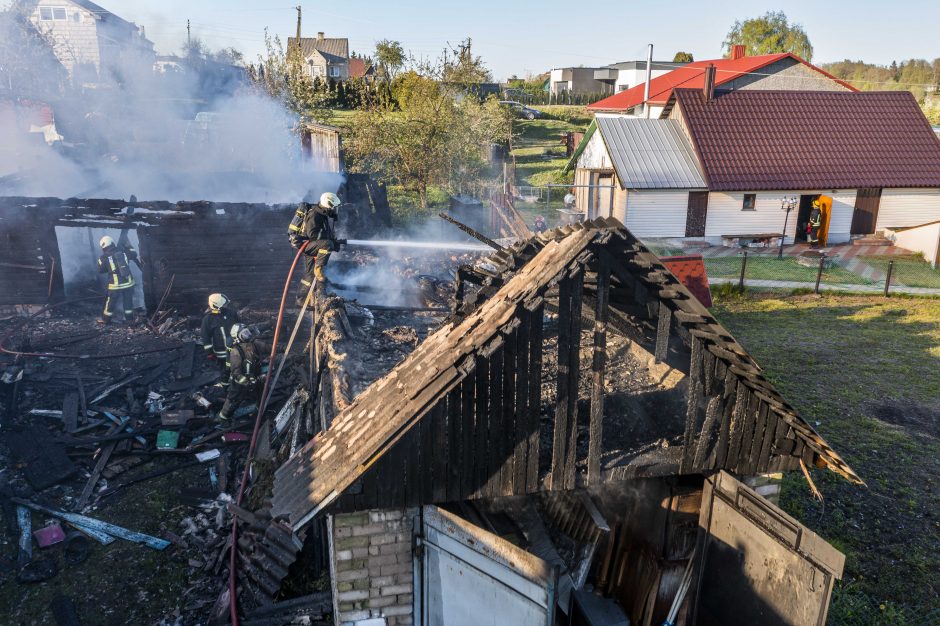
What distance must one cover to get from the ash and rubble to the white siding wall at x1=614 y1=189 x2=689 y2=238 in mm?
11247

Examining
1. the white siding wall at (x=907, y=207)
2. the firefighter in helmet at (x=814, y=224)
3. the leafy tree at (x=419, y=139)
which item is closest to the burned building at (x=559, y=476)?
the leafy tree at (x=419, y=139)

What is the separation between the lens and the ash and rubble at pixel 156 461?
667cm

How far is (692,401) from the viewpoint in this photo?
15.8 ft

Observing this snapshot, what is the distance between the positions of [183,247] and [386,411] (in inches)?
436

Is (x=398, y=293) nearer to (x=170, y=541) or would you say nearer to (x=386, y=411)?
(x=170, y=541)

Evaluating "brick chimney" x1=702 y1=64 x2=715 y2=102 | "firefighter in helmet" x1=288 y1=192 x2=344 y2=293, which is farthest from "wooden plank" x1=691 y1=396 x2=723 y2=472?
"brick chimney" x1=702 y1=64 x2=715 y2=102

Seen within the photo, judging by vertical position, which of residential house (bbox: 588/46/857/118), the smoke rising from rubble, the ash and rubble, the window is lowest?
the ash and rubble

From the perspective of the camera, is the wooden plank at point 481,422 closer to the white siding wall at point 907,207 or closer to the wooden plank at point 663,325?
the wooden plank at point 663,325

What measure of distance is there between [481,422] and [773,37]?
6904 cm

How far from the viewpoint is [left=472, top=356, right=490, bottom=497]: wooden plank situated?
14.9 feet

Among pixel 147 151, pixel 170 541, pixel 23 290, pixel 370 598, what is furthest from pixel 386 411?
pixel 147 151

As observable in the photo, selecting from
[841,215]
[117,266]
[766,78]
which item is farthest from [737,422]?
[766,78]

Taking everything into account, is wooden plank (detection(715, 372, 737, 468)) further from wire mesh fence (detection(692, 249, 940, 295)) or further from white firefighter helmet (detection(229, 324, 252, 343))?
wire mesh fence (detection(692, 249, 940, 295))

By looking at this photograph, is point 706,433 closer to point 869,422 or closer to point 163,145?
point 869,422
